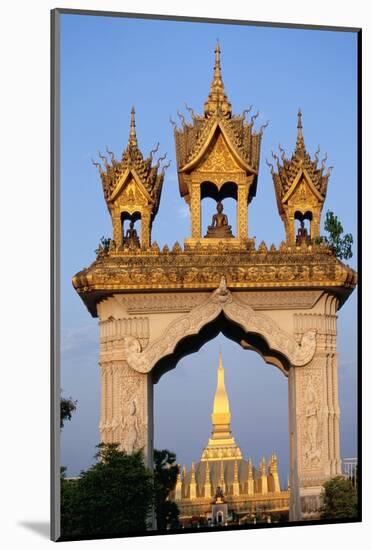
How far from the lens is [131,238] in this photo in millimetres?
15078

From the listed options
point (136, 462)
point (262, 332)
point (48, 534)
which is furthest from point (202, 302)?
point (48, 534)

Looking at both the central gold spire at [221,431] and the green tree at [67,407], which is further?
the central gold spire at [221,431]

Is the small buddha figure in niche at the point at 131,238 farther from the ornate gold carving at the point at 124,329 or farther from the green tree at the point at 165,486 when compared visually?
the green tree at the point at 165,486

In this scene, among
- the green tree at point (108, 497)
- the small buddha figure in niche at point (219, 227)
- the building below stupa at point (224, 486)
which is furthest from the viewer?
the small buddha figure in niche at point (219, 227)

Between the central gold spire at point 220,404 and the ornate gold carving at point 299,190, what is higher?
the ornate gold carving at point 299,190

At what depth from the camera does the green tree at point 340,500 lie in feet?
48.0

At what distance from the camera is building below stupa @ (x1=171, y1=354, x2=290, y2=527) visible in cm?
1473

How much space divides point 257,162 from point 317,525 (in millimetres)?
3187

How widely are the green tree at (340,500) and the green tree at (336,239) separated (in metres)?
1.91

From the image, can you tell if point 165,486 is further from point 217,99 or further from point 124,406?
point 217,99

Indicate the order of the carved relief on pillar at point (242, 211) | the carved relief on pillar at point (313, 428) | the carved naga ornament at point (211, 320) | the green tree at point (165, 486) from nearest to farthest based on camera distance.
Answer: the green tree at point (165, 486) < the carved naga ornament at point (211, 320) < the carved relief on pillar at point (313, 428) < the carved relief on pillar at point (242, 211)

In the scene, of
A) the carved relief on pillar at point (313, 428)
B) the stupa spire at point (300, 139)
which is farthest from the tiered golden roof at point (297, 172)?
the carved relief on pillar at point (313, 428)

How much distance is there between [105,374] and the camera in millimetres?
14734

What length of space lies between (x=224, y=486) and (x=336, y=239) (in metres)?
2.32
